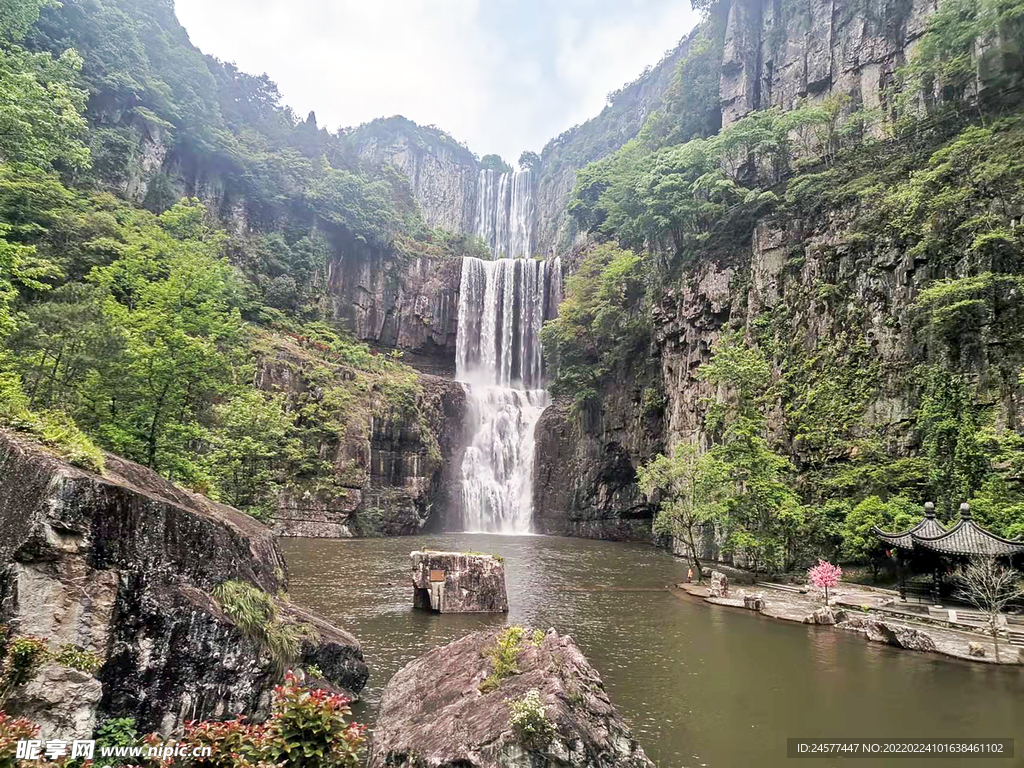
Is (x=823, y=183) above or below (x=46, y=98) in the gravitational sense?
above

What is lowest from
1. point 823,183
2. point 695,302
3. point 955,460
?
point 955,460

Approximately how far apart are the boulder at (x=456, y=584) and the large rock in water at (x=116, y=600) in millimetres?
7878

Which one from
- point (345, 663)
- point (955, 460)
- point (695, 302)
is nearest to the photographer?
point (345, 663)

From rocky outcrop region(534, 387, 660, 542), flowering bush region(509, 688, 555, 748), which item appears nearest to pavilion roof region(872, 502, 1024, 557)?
flowering bush region(509, 688, 555, 748)

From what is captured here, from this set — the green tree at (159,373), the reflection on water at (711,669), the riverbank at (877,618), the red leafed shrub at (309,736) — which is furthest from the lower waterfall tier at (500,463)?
the red leafed shrub at (309,736)

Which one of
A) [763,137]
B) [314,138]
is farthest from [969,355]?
[314,138]

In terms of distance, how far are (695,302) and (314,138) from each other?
50.5 metres

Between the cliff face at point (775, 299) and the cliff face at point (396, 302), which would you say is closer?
the cliff face at point (775, 299)

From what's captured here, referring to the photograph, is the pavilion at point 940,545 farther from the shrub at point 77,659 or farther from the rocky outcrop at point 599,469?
the shrub at point 77,659

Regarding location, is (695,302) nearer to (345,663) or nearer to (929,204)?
(929,204)

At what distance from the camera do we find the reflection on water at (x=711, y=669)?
7477mm

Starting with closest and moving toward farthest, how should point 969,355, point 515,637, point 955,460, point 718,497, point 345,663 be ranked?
point 515,637, point 345,663, point 955,460, point 969,355, point 718,497

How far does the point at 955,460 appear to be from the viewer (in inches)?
757

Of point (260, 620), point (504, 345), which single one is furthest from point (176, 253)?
point (504, 345)
